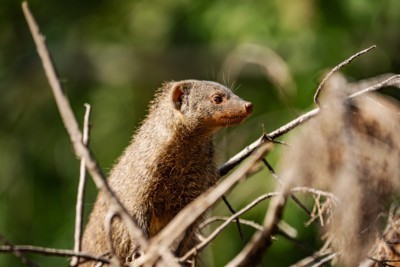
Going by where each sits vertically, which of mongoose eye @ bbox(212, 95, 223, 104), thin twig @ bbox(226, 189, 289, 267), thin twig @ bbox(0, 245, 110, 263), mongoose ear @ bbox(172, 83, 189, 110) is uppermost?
thin twig @ bbox(0, 245, 110, 263)

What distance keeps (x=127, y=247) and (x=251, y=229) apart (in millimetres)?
4607

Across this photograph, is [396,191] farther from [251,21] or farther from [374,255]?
[251,21]

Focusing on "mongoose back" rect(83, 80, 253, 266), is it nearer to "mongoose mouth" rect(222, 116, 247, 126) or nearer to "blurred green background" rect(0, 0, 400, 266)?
"mongoose mouth" rect(222, 116, 247, 126)

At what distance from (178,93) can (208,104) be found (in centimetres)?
18

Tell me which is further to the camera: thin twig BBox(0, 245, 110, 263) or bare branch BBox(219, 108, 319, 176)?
bare branch BBox(219, 108, 319, 176)

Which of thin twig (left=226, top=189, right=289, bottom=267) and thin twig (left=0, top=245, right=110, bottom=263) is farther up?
thin twig (left=0, top=245, right=110, bottom=263)

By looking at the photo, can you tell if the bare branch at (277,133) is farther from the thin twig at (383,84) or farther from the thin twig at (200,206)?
the thin twig at (200,206)

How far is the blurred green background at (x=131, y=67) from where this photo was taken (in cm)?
945

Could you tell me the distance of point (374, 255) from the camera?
3502 millimetres

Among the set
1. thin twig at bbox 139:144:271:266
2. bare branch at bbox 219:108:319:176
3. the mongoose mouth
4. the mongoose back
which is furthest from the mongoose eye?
thin twig at bbox 139:144:271:266

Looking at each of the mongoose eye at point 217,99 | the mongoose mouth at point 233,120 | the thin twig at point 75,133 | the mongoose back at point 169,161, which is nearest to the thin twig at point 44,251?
the thin twig at point 75,133

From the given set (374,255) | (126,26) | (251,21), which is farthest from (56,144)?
(374,255)

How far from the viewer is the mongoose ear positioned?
4969 mm

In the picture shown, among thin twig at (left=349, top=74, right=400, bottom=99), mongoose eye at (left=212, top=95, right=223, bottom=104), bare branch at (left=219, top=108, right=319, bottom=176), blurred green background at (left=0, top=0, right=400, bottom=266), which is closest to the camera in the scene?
thin twig at (left=349, top=74, right=400, bottom=99)
